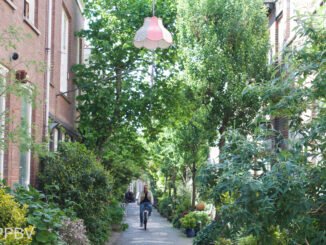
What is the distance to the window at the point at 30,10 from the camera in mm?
13305

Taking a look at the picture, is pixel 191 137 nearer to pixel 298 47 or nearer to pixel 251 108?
pixel 251 108

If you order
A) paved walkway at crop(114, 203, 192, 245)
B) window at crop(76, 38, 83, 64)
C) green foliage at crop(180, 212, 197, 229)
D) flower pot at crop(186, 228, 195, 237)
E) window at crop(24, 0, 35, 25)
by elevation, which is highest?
window at crop(76, 38, 83, 64)

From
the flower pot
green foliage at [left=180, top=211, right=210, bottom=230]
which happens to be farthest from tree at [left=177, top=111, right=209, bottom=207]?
the flower pot

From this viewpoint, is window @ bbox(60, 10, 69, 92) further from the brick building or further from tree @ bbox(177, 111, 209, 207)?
tree @ bbox(177, 111, 209, 207)

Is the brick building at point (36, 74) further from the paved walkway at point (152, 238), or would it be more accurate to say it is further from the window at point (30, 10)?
the paved walkway at point (152, 238)

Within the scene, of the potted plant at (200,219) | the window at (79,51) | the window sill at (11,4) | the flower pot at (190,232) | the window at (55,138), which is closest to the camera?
the window sill at (11,4)

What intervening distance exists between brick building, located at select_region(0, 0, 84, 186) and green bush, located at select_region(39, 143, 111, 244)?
429mm

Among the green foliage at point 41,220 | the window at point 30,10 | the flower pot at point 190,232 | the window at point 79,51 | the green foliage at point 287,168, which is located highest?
the window at point 79,51

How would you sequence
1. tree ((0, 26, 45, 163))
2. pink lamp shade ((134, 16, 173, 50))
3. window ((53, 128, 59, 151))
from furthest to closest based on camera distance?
window ((53, 128, 59, 151)), pink lamp shade ((134, 16, 173, 50)), tree ((0, 26, 45, 163))

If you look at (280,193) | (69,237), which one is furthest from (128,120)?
(280,193)

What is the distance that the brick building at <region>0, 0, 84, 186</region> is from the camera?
27.7 ft

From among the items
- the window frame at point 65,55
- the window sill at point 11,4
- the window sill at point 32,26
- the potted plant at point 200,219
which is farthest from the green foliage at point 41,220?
the potted plant at point 200,219

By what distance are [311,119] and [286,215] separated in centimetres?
137

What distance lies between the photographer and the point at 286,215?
21.5 feet
